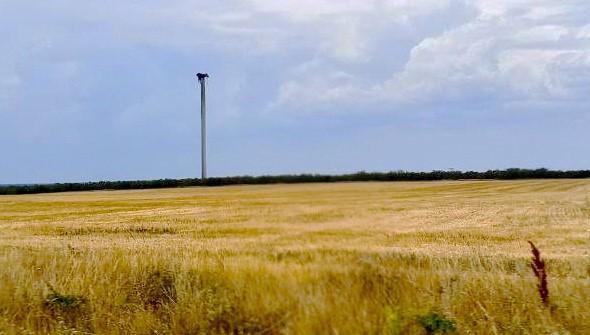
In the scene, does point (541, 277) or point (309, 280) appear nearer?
point (541, 277)

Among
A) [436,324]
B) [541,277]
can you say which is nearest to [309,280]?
[436,324]

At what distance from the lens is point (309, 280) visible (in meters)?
7.31

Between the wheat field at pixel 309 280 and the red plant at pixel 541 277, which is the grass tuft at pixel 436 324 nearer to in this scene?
the wheat field at pixel 309 280

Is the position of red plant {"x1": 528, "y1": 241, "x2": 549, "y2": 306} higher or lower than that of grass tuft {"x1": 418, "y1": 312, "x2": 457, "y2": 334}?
higher

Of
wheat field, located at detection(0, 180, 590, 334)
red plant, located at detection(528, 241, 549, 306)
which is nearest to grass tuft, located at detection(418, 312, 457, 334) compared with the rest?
wheat field, located at detection(0, 180, 590, 334)

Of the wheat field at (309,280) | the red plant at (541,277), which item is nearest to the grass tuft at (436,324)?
the wheat field at (309,280)

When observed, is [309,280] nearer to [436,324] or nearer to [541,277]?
[436,324]

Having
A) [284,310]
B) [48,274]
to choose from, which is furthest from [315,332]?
[48,274]

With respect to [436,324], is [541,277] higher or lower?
higher

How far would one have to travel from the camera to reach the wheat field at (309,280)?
7145 millimetres

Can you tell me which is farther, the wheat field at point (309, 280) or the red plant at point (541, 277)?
the wheat field at point (309, 280)

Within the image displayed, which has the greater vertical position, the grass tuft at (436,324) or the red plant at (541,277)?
the red plant at (541,277)

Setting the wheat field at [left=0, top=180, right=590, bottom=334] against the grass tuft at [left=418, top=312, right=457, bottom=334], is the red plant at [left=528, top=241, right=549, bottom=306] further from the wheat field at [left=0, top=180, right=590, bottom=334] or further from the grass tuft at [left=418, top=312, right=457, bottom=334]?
the grass tuft at [left=418, top=312, right=457, bottom=334]

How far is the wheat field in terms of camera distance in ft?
23.4
